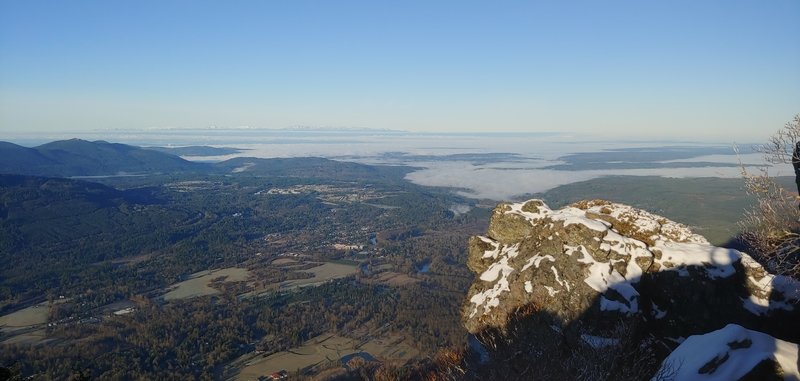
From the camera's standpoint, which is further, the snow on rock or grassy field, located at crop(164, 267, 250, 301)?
grassy field, located at crop(164, 267, 250, 301)

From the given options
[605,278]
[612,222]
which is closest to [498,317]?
[605,278]

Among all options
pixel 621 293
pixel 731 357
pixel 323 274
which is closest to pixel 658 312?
pixel 621 293

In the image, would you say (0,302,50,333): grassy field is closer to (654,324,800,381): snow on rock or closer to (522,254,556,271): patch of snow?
(522,254,556,271): patch of snow

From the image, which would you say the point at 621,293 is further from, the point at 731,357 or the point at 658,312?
the point at 731,357

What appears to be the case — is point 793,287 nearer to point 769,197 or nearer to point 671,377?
point 769,197

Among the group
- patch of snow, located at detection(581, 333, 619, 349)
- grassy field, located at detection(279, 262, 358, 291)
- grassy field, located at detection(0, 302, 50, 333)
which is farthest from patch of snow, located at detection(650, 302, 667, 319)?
grassy field, located at detection(0, 302, 50, 333)

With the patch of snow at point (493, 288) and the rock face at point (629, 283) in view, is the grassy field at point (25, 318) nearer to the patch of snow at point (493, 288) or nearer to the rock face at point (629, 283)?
the patch of snow at point (493, 288)
